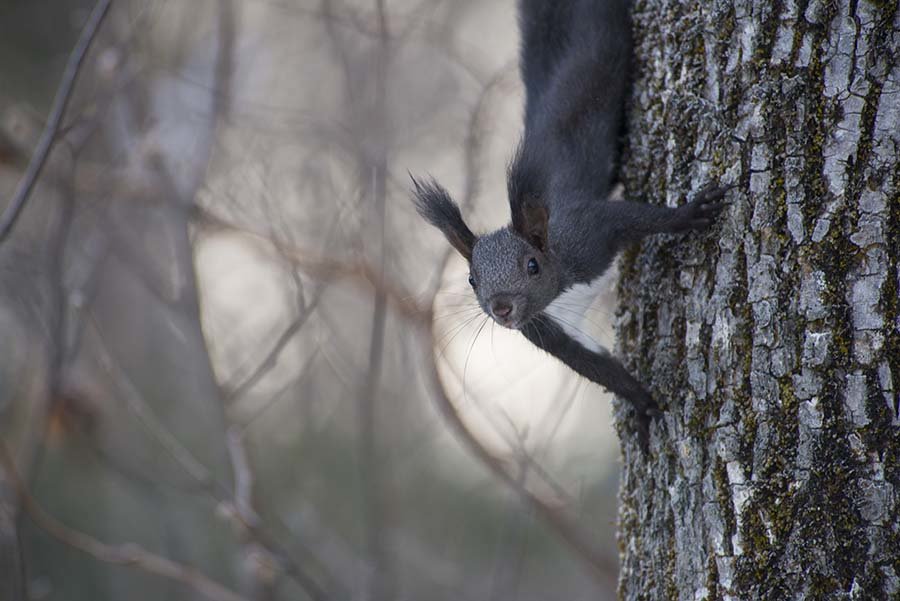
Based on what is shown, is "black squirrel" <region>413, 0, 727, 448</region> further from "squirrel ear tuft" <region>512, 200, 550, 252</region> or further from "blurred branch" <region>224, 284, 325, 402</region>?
"blurred branch" <region>224, 284, 325, 402</region>

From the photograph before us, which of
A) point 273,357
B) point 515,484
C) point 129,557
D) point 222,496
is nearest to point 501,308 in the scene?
point 273,357

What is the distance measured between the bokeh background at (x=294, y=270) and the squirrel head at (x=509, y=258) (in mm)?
254

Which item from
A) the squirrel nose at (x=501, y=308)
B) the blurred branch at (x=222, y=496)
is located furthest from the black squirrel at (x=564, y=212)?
the blurred branch at (x=222, y=496)

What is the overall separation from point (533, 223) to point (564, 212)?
0.08 metres

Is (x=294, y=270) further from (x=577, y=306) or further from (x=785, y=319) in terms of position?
(x=785, y=319)

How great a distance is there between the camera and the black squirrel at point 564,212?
2.06m

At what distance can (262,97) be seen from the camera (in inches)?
152

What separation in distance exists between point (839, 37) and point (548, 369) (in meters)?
1.65

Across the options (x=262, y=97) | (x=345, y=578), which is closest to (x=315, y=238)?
(x=262, y=97)

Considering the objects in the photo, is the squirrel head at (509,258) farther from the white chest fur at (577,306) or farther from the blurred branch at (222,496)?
the blurred branch at (222,496)

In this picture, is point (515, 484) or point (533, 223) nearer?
point (533, 223)

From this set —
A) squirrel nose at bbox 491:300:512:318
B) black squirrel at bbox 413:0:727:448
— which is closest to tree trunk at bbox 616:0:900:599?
black squirrel at bbox 413:0:727:448

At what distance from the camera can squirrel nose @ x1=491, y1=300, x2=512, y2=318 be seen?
6.70ft

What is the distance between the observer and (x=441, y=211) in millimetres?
2131
